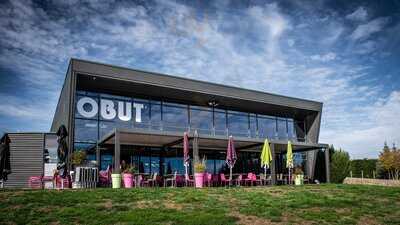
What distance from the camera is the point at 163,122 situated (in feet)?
78.8

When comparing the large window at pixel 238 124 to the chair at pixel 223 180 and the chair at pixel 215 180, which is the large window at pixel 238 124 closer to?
the chair at pixel 223 180

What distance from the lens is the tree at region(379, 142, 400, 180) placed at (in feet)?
112

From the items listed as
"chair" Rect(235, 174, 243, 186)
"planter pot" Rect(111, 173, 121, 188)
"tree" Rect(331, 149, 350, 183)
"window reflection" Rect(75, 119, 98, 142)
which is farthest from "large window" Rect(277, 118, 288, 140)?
"planter pot" Rect(111, 173, 121, 188)

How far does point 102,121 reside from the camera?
22.0m

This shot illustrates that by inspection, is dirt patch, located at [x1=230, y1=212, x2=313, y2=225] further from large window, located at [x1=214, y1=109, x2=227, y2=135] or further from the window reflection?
large window, located at [x1=214, y1=109, x2=227, y2=135]

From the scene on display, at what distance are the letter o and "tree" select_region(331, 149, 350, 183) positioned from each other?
1723cm

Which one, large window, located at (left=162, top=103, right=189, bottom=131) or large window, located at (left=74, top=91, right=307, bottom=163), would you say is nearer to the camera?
large window, located at (left=74, top=91, right=307, bottom=163)

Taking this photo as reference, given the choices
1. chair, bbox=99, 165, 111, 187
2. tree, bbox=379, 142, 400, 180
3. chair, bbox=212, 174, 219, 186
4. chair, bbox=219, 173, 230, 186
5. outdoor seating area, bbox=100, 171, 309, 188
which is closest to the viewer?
outdoor seating area, bbox=100, 171, 309, 188

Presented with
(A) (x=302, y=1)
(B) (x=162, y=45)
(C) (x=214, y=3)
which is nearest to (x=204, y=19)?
(C) (x=214, y=3)

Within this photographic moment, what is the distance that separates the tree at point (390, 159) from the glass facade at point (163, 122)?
9297 mm

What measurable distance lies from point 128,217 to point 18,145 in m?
13.3

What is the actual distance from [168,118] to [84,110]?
509 centimetres

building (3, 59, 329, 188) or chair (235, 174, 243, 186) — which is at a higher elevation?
building (3, 59, 329, 188)

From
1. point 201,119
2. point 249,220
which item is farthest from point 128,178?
point 201,119
